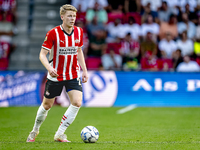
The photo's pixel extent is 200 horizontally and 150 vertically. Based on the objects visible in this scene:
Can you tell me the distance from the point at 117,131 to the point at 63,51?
7.28 feet

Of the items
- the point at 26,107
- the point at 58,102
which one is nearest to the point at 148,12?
the point at 58,102

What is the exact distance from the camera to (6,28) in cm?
1622

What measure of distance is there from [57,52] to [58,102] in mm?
7030

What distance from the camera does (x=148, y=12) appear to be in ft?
50.5

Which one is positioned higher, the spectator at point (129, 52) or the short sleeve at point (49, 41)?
the short sleeve at point (49, 41)

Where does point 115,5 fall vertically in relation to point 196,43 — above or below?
above

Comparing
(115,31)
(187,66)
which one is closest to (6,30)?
(115,31)

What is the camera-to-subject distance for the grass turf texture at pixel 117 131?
5051 mm

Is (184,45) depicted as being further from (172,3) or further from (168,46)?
(172,3)

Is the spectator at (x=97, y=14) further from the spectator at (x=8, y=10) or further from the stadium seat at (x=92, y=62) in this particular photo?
the spectator at (x=8, y=10)

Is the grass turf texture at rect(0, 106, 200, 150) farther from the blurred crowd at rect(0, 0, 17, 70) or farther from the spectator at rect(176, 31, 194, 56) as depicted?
the blurred crowd at rect(0, 0, 17, 70)

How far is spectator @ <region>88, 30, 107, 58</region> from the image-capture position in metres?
14.1

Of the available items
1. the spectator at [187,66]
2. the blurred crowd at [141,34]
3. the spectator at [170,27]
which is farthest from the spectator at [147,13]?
the spectator at [187,66]

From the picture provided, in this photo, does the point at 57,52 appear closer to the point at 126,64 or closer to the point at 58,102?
the point at 58,102
